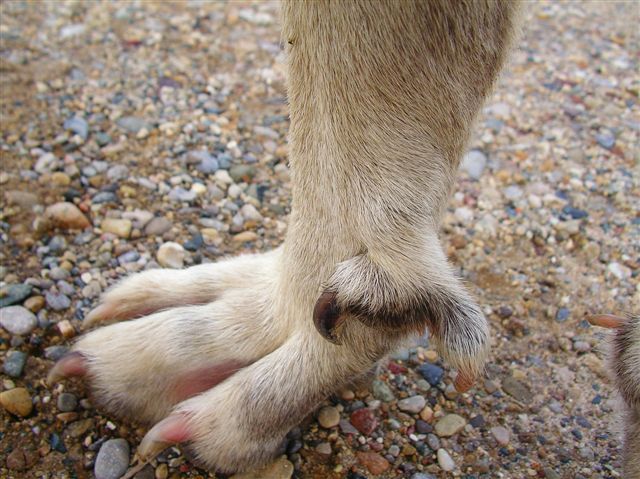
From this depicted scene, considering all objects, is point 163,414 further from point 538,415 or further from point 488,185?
point 488,185

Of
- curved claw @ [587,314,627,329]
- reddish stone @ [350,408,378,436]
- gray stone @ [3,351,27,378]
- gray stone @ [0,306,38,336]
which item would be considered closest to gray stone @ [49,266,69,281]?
gray stone @ [0,306,38,336]

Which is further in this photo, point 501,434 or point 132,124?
point 132,124

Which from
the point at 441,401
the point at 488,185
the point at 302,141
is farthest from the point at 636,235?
the point at 302,141

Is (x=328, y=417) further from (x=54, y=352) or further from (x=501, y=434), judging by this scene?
(x=54, y=352)

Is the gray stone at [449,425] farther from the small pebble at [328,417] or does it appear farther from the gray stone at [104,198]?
the gray stone at [104,198]

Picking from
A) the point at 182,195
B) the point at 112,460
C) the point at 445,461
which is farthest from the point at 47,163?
the point at 445,461
